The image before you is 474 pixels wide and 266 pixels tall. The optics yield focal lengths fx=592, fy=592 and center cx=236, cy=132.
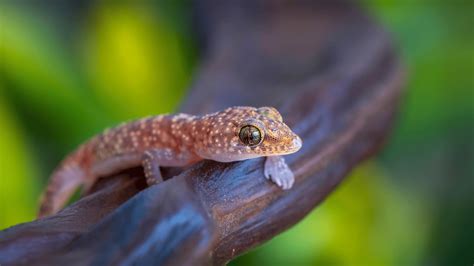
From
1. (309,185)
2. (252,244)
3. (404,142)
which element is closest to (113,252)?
(252,244)

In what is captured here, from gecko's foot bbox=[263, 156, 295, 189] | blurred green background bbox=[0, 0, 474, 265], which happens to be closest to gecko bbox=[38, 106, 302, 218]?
gecko's foot bbox=[263, 156, 295, 189]

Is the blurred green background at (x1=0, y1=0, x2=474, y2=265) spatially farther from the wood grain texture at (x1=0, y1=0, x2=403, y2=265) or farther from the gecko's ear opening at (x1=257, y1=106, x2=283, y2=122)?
the gecko's ear opening at (x1=257, y1=106, x2=283, y2=122)

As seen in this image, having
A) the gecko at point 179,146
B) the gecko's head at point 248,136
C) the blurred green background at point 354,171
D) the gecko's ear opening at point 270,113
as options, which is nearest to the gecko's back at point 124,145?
the gecko at point 179,146

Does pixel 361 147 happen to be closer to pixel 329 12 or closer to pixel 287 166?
pixel 287 166

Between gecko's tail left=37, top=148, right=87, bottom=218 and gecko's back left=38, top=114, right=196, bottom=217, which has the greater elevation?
gecko's tail left=37, top=148, right=87, bottom=218

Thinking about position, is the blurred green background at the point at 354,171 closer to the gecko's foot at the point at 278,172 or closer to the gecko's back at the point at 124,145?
the gecko's back at the point at 124,145

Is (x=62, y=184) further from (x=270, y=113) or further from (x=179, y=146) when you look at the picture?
(x=270, y=113)
